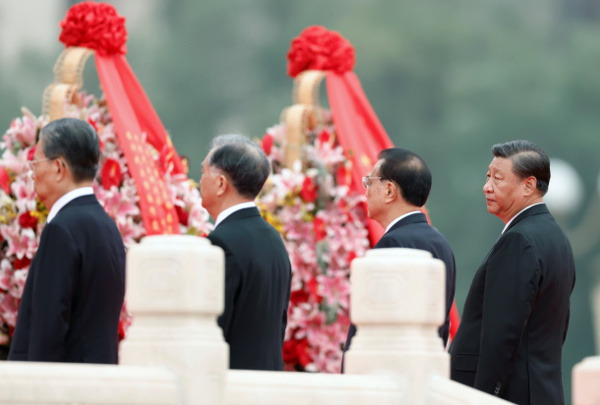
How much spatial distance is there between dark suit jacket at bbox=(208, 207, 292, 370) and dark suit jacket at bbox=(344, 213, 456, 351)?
1.72ft

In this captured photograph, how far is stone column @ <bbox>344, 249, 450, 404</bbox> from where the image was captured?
11.4 ft

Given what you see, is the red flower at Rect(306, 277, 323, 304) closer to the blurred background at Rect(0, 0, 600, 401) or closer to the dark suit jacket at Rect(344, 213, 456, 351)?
the dark suit jacket at Rect(344, 213, 456, 351)

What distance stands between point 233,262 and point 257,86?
14.9 m

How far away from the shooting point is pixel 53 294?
3.90m

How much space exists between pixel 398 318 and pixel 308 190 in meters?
2.83

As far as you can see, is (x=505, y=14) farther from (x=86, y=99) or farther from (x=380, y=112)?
(x=86, y=99)

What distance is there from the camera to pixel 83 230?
13.2 ft

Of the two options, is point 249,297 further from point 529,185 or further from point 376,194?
point 529,185

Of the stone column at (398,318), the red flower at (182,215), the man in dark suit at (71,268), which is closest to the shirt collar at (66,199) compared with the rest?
the man in dark suit at (71,268)

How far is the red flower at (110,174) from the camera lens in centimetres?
540

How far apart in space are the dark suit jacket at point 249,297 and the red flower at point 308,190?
6.71ft

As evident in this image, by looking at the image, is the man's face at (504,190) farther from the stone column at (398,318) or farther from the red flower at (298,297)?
the red flower at (298,297)

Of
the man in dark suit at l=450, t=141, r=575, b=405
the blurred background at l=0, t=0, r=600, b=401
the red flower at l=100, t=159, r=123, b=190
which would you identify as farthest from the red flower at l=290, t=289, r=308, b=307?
the blurred background at l=0, t=0, r=600, b=401

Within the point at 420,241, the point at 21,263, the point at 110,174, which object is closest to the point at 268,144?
the point at 110,174
